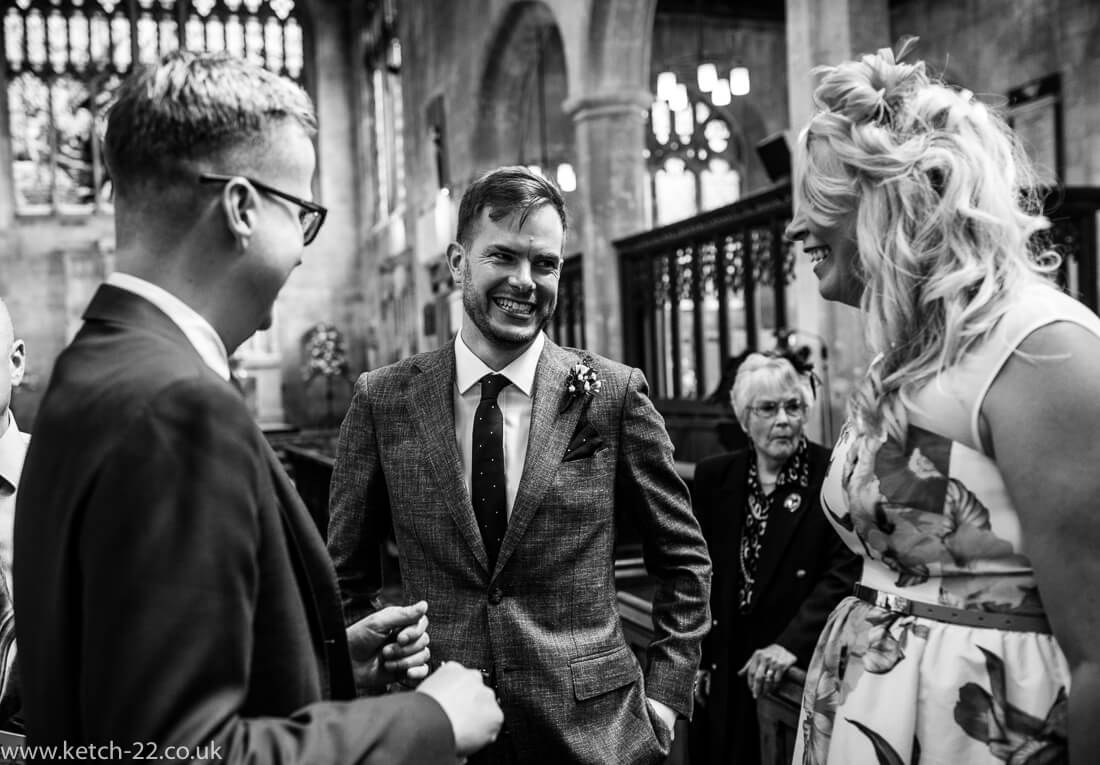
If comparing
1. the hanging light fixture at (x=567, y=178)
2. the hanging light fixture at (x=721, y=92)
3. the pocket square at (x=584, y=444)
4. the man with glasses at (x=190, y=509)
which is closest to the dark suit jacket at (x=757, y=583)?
the pocket square at (x=584, y=444)

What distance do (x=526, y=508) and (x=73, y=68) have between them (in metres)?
19.8

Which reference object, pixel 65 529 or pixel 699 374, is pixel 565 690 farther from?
pixel 699 374

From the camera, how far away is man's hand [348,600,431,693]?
1.22m

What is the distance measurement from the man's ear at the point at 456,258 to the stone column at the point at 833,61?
12.9 feet

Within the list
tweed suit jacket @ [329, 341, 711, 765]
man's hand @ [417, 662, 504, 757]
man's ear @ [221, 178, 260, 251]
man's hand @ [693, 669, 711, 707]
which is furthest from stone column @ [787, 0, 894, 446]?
man's ear @ [221, 178, 260, 251]

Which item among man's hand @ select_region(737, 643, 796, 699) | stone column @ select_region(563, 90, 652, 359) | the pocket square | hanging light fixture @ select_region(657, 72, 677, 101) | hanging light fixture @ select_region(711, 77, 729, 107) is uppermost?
hanging light fixture @ select_region(711, 77, 729, 107)

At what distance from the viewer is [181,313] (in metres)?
0.91

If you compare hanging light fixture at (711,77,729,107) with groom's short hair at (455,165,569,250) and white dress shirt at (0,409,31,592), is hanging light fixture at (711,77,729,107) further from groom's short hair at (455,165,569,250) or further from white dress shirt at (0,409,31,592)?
white dress shirt at (0,409,31,592)

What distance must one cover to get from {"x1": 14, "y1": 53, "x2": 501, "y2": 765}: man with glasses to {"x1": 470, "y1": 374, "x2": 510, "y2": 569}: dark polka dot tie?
673 millimetres

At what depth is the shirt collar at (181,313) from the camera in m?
0.91

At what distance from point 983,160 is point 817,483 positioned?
1483 mm

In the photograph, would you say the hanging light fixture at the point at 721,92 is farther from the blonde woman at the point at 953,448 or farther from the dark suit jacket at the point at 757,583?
the blonde woman at the point at 953,448

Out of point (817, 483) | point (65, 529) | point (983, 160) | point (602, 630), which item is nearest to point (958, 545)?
point (983, 160)

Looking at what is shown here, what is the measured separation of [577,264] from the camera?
31.5 ft
